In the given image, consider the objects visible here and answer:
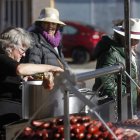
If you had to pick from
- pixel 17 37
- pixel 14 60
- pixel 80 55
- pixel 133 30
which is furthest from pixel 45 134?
pixel 80 55

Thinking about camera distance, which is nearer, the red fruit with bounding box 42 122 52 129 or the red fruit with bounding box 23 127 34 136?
the red fruit with bounding box 23 127 34 136

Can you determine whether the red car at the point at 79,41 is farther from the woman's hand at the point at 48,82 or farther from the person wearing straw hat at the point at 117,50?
the woman's hand at the point at 48,82

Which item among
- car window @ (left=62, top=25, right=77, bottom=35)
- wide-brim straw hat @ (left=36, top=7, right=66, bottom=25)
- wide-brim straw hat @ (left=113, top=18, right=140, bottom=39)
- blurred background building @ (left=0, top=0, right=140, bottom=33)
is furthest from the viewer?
blurred background building @ (left=0, top=0, right=140, bottom=33)

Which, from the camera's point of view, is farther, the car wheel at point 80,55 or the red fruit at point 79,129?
the car wheel at point 80,55

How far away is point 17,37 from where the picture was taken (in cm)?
511

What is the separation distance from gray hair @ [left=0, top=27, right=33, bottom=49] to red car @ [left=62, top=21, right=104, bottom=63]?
1821 cm

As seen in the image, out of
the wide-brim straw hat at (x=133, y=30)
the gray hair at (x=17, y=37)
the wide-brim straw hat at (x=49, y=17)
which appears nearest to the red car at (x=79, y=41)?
the wide-brim straw hat at (x=49, y=17)

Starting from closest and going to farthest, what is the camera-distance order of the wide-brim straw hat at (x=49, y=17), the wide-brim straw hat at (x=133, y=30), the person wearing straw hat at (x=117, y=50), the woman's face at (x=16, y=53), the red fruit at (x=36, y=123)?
the red fruit at (x=36, y=123)
the woman's face at (x=16, y=53)
the person wearing straw hat at (x=117, y=50)
the wide-brim straw hat at (x=133, y=30)
the wide-brim straw hat at (x=49, y=17)

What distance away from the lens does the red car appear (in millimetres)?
23562

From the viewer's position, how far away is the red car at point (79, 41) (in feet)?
77.3

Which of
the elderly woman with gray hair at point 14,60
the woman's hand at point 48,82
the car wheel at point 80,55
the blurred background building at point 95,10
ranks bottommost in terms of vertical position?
the car wheel at point 80,55

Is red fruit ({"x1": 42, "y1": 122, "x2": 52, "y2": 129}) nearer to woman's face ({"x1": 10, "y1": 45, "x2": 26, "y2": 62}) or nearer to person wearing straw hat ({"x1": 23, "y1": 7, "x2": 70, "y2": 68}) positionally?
woman's face ({"x1": 10, "y1": 45, "x2": 26, "y2": 62})

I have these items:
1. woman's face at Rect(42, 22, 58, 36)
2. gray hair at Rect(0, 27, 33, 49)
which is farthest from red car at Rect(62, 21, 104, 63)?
gray hair at Rect(0, 27, 33, 49)

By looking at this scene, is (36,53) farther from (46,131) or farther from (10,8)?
(10,8)
